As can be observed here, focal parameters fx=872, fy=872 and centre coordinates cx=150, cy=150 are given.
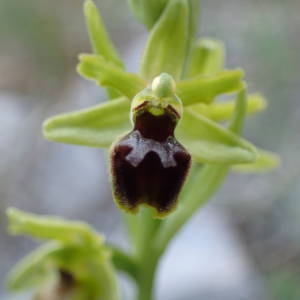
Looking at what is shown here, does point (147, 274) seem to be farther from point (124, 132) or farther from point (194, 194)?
point (124, 132)

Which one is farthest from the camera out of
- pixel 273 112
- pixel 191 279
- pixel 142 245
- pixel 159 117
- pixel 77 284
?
pixel 273 112

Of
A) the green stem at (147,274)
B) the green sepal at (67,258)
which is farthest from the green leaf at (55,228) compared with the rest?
the green stem at (147,274)

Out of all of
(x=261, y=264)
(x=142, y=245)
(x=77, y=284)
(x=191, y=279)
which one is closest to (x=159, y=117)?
(x=142, y=245)

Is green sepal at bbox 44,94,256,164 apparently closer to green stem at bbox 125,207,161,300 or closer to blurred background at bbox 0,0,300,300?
green stem at bbox 125,207,161,300

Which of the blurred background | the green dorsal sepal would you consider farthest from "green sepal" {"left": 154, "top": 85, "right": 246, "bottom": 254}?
the blurred background

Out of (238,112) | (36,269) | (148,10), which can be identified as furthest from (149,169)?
(36,269)

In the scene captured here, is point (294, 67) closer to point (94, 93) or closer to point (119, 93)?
point (94, 93)

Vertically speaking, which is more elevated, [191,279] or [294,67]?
[294,67]
